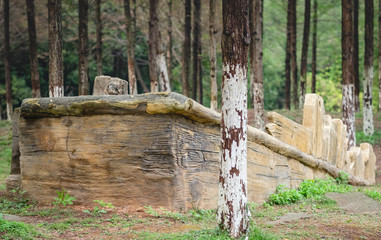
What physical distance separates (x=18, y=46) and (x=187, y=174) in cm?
2403

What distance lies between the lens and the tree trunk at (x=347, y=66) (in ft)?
44.0

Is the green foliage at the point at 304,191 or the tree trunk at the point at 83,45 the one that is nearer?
the green foliage at the point at 304,191

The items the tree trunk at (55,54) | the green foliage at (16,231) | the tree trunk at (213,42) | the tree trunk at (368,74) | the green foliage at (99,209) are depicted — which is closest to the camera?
the green foliage at (16,231)

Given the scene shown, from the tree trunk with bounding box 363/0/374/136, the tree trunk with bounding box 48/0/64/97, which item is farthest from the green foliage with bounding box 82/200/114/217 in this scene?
the tree trunk with bounding box 363/0/374/136

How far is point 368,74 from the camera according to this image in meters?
19.7

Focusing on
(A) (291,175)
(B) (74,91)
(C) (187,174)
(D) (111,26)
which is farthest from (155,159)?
(B) (74,91)

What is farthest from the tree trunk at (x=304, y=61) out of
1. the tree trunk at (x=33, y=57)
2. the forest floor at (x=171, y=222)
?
the forest floor at (x=171, y=222)

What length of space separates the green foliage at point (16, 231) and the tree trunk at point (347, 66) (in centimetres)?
1119

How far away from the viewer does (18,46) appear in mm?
27000

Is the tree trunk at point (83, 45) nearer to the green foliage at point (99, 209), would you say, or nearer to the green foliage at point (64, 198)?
the green foliage at point (64, 198)

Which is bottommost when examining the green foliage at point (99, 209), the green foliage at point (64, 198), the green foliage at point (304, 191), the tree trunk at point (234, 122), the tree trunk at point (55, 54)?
the green foliage at point (304, 191)

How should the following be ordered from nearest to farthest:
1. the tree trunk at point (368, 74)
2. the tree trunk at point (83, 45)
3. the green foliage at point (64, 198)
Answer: the green foliage at point (64, 198), the tree trunk at point (83, 45), the tree trunk at point (368, 74)

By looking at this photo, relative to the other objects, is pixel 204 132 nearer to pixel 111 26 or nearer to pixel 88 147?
pixel 88 147

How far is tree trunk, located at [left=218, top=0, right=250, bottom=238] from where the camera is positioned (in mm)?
4398
